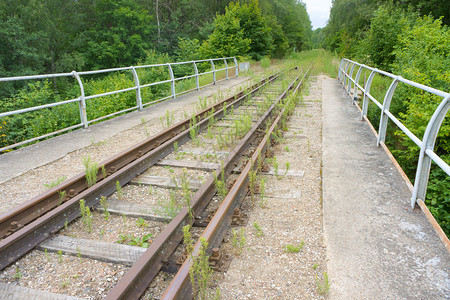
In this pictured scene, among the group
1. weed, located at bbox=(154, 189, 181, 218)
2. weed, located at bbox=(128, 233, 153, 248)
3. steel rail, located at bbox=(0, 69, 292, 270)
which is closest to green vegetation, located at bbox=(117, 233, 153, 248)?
weed, located at bbox=(128, 233, 153, 248)

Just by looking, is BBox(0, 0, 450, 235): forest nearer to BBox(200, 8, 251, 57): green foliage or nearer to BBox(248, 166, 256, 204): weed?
BBox(200, 8, 251, 57): green foliage

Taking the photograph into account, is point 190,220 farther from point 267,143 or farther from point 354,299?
point 267,143

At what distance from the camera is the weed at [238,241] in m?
3.20

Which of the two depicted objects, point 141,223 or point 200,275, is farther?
point 141,223

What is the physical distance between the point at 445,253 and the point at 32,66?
39.5 m

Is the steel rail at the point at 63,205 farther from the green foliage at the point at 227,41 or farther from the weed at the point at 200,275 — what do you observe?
the green foliage at the point at 227,41

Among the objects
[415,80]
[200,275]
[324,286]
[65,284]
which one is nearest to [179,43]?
[415,80]

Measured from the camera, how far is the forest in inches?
343

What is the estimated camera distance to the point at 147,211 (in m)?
3.89

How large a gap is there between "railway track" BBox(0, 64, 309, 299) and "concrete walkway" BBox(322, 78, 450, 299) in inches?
41.6

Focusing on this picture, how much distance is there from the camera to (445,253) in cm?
303

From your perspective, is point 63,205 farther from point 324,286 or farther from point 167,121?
point 167,121

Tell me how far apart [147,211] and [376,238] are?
8.17 ft

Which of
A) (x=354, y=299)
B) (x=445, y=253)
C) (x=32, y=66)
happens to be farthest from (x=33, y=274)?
(x=32, y=66)
